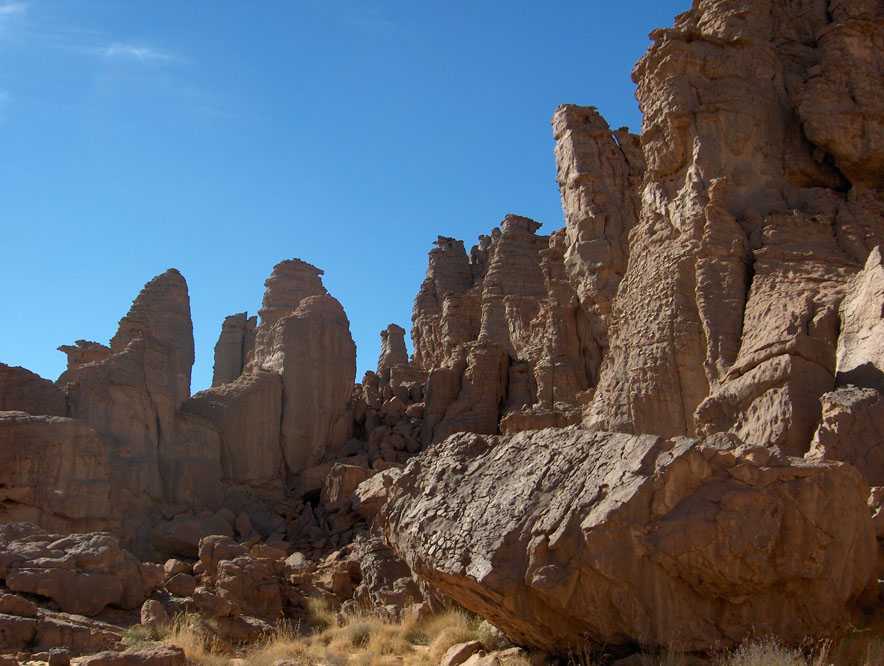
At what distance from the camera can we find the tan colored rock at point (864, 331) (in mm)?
13268

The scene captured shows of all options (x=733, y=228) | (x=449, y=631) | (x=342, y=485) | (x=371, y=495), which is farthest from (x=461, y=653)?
(x=342, y=485)

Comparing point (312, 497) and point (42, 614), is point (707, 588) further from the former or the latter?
point (312, 497)

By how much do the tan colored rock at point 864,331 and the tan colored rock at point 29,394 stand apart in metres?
18.0

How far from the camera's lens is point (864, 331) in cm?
1401

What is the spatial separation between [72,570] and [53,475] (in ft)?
26.3

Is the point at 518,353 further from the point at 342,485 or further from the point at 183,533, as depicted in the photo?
the point at 183,533

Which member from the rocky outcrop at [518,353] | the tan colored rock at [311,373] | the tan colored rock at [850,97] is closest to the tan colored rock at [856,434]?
the tan colored rock at [850,97]

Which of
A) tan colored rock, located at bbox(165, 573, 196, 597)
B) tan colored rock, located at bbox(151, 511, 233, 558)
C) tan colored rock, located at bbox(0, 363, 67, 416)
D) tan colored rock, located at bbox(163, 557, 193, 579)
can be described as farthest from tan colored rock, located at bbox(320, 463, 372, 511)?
tan colored rock, located at bbox(165, 573, 196, 597)

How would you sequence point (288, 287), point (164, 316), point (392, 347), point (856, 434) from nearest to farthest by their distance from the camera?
point (856, 434), point (164, 316), point (288, 287), point (392, 347)

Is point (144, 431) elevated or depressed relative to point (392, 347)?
depressed

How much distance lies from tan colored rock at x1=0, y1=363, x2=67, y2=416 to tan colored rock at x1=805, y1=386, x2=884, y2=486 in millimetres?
18572

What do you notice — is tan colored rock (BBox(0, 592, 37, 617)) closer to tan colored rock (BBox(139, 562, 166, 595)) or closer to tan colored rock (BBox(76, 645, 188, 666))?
tan colored rock (BBox(76, 645, 188, 666))

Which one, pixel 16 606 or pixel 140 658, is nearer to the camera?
pixel 140 658

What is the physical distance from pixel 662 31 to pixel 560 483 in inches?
517
